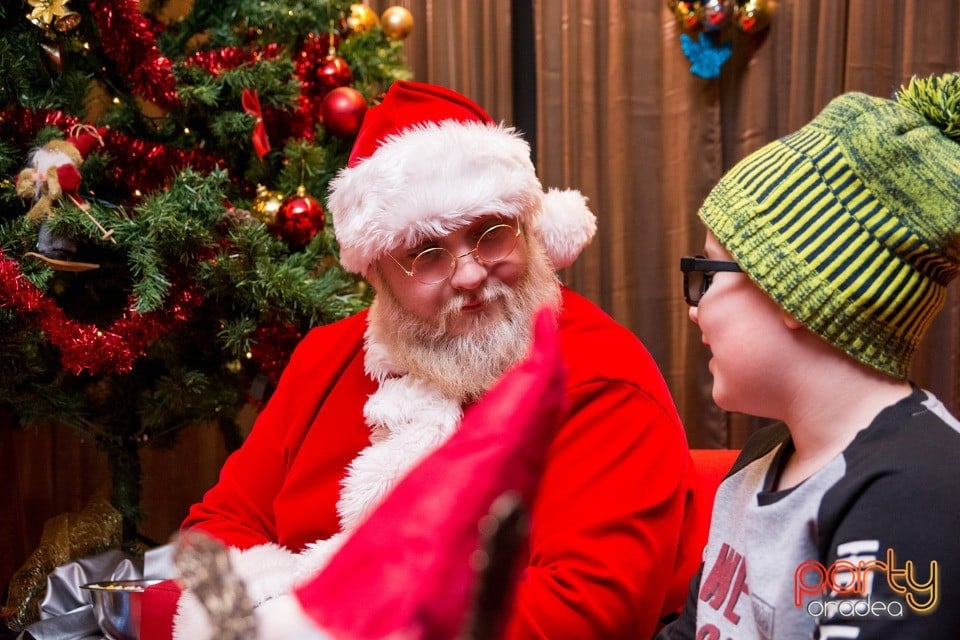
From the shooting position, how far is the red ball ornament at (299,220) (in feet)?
7.35

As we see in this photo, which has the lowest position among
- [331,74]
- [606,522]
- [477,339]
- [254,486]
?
[254,486]

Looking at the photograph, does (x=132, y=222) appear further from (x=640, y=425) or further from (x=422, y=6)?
(x=422, y=6)

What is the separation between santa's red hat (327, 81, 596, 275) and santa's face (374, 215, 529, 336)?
0.10 ft

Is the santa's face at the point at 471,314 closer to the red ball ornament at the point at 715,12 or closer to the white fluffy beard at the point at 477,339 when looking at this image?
the white fluffy beard at the point at 477,339

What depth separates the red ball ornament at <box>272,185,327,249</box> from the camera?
88.2 inches

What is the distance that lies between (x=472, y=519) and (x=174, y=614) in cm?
144

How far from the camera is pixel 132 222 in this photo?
6.72 feet

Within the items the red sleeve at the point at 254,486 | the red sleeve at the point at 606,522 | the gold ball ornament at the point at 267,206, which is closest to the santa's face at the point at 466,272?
the red sleeve at the point at 606,522

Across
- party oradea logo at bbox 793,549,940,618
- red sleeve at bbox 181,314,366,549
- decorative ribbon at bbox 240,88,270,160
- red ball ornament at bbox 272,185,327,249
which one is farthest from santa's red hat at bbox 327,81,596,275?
party oradea logo at bbox 793,549,940,618

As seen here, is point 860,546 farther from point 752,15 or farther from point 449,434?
point 752,15

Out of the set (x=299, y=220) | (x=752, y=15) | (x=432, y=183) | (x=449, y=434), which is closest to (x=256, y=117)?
(x=299, y=220)

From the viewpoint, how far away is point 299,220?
224 centimetres

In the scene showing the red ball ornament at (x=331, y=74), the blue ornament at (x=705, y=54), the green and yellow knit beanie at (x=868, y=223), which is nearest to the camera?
the green and yellow knit beanie at (x=868, y=223)

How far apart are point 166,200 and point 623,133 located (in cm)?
163
